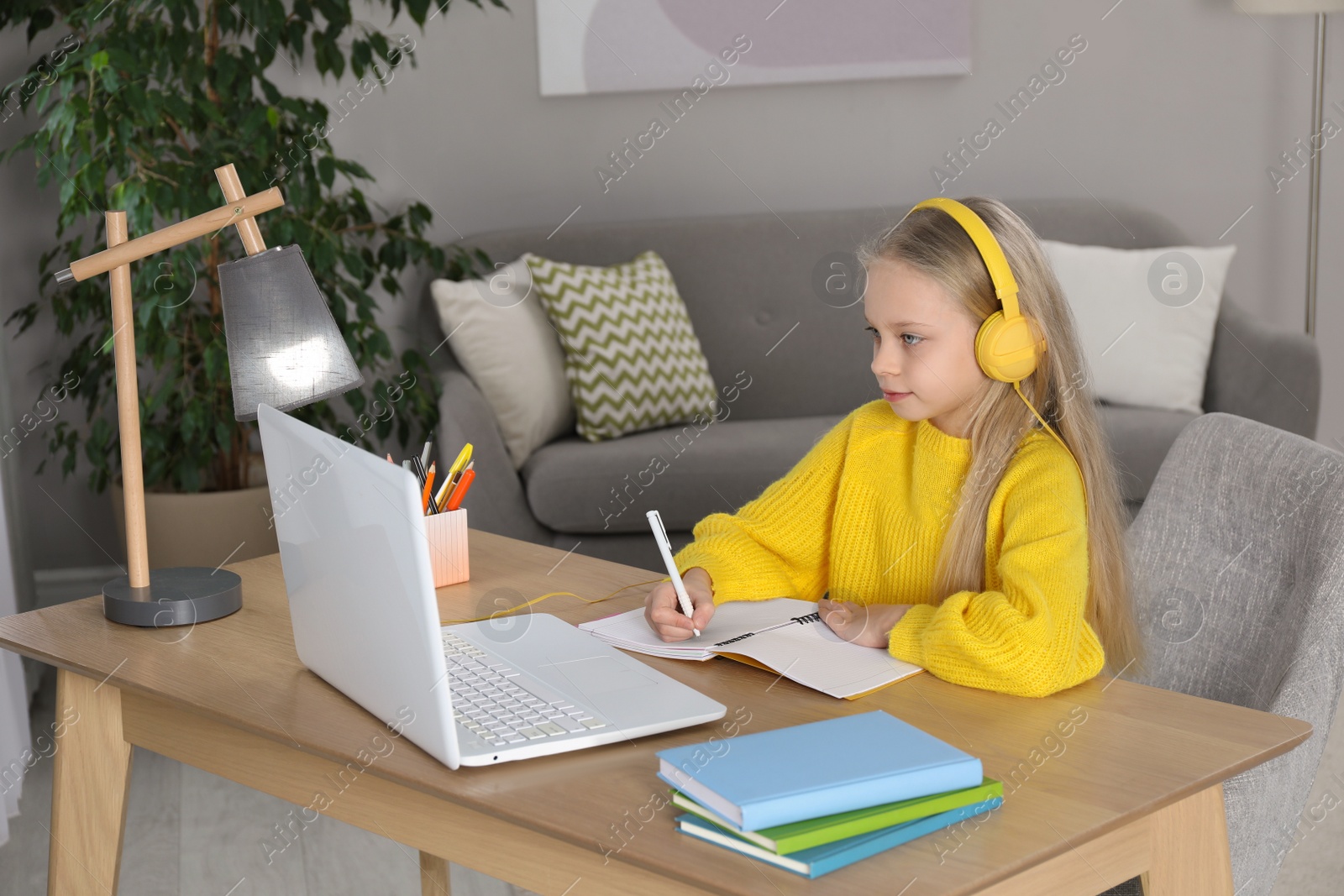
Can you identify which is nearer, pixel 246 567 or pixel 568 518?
pixel 246 567

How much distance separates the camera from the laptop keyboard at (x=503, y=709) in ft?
3.08

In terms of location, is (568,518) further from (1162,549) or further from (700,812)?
(700,812)

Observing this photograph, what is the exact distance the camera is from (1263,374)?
284 centimetres

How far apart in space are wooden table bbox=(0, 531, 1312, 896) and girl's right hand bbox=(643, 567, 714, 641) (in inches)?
1.7

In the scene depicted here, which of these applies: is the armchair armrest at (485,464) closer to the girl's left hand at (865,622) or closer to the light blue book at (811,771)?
the girl's left hand at (865,622)

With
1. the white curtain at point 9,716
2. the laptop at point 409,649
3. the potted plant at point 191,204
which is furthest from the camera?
the potted plant at point 191,204

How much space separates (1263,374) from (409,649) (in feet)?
8.09

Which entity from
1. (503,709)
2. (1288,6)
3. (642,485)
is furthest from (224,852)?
(1288,6)

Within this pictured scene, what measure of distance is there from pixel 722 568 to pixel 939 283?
0.36 m

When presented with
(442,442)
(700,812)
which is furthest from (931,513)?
(442,442)

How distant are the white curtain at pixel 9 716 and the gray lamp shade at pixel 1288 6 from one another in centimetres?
292

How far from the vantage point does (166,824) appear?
2162 millimetres

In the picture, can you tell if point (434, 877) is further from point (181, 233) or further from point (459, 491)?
point (181, 233)

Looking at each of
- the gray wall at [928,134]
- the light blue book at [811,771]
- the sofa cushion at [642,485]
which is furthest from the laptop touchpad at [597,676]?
the gray wall at [928,134]
